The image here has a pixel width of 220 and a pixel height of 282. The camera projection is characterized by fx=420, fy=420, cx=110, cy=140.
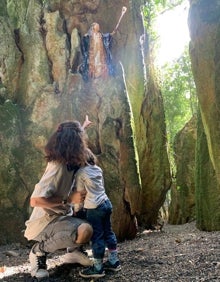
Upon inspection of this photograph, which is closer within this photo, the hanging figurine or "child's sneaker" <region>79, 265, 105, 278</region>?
"child's sneaker" <region>79, 265, 105, 278</region>

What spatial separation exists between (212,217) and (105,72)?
3.46m

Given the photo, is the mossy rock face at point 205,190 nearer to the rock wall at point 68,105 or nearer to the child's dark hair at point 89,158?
the rock wall at point 68,105

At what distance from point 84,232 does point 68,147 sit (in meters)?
0.93

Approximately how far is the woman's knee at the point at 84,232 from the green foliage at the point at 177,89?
51.5ft

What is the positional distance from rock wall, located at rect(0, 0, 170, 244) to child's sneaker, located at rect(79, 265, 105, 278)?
273cm

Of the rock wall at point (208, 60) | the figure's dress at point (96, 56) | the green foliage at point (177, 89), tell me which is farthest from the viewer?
the green foliage at point (177, 89)

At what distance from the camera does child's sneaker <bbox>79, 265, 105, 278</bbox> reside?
451 centimetres

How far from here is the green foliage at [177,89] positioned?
65.8ft

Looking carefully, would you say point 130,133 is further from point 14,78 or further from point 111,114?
point 14,78

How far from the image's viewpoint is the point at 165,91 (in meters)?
21.4

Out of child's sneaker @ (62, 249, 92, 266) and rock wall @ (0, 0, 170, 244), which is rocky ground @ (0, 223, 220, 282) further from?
rock wall @ (0, 0, 170, 244)

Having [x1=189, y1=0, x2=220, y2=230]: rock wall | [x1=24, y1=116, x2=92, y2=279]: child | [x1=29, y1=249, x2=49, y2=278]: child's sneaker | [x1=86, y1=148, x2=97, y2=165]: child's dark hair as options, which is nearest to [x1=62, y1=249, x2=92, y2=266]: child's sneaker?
[x1=24, y1=116, x2=92, y2=279]: child

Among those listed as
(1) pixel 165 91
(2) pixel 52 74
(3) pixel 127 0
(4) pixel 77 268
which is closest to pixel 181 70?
(1) pixel 165 91

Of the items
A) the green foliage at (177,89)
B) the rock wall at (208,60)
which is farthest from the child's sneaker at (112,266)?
the green foliage at (177,89)
